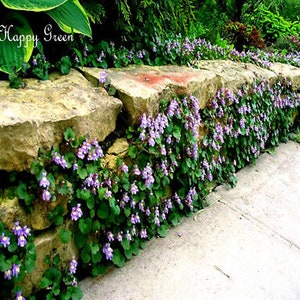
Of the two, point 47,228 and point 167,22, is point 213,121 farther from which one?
point 47,228

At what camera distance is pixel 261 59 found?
12.9 feet

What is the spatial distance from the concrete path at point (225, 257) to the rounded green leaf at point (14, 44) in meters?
1.04

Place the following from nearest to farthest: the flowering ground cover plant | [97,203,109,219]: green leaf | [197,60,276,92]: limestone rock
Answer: the flowering ground cover plant, [97,203,109,219]: green leaf, [197,60,276,92]: limestone rock

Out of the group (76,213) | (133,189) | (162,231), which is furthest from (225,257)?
(76,213)

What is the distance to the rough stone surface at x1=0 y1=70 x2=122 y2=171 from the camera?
1428 mm

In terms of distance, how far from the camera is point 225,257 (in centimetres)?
220

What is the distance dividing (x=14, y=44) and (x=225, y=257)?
5.02ft

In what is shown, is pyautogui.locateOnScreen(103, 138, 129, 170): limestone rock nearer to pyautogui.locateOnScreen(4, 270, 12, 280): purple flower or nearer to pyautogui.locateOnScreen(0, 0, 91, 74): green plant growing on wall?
pyautogui.locateOnScreen(0, 0, 91, 74): green plant growing on wall

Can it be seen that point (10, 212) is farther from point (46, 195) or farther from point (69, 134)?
point (69, 134)

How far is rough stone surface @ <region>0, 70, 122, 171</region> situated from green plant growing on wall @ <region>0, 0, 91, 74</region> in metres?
0.11

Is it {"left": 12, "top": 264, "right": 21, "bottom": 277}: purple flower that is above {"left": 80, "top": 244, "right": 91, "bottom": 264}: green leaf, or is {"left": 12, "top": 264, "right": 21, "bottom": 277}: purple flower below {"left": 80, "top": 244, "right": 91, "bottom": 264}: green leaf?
above

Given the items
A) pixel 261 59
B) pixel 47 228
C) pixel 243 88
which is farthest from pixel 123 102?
pixel 261 59

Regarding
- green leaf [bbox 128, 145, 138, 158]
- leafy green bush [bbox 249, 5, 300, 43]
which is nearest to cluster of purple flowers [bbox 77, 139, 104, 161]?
green leaf [bbox 128, 145, 138, 158]

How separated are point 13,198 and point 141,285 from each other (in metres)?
0.79
